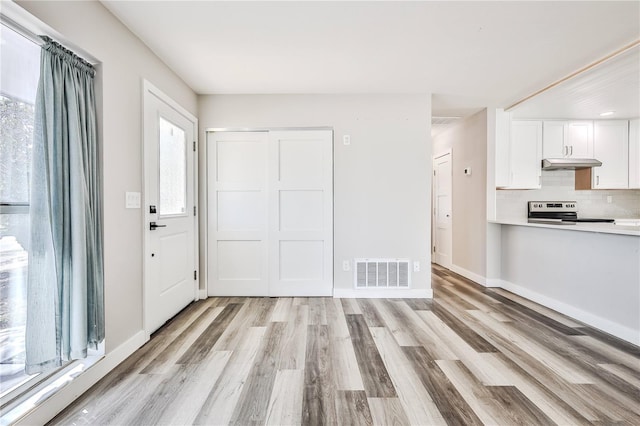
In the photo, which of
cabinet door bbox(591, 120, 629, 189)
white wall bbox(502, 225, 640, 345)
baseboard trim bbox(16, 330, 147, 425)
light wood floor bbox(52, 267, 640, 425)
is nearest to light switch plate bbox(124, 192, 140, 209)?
baseboard trim bbox(16, 330, 147, 425)

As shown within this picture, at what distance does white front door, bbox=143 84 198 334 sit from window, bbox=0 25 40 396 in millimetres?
894

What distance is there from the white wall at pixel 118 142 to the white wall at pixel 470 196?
4131 mm

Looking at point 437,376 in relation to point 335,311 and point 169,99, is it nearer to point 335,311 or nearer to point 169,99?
point 335,311

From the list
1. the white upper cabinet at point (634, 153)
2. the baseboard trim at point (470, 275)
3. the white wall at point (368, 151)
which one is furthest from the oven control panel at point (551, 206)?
the white wall at point (368, 151)

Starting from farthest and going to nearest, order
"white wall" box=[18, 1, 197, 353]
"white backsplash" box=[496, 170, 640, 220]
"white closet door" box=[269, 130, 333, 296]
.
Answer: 1. "white backsplash" box=[496, 170, 640, 220]
2. "white closet door" box=[269, 130, 333, 296]
3. "white wall" box=[18, 1, 197, 353]

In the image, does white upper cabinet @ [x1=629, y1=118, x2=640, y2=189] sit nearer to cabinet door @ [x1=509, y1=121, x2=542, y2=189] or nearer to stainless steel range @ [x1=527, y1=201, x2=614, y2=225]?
stainless steel range @ [x1=527, y1=201, x2=614, y2=225]

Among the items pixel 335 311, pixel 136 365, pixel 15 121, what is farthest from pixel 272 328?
pixel 15 121

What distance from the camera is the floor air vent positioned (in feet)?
11.6

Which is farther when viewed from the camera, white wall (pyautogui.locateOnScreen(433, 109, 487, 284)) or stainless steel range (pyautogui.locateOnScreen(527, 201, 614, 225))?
stainless steel range (pyautogui.locateOnScreen(527, 201, 614, 225))

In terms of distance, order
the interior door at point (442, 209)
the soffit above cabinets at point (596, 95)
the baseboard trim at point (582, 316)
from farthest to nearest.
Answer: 1. the interior door at point (442, 209)
2. the soffit above cabinets at point (596, 95)
3. the baseboard trim at point (582, 316)

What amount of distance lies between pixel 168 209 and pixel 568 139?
17.7 feet

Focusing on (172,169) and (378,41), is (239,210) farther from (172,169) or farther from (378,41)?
(378,41)

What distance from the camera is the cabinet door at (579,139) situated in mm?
4211

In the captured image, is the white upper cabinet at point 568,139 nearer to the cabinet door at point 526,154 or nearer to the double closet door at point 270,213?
the cabinet door at point 526,154
